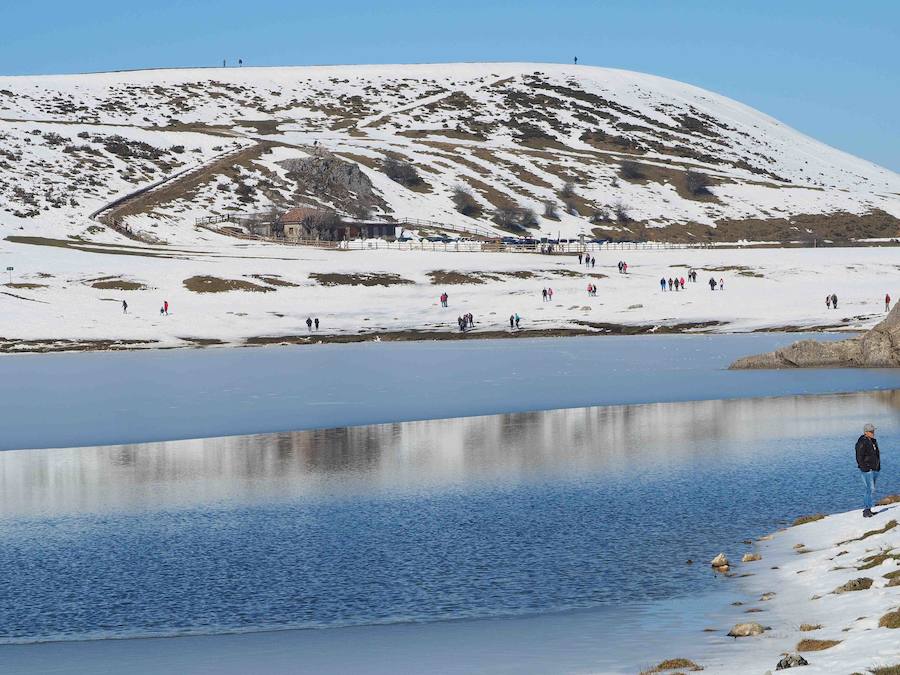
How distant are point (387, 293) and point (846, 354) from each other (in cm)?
4794

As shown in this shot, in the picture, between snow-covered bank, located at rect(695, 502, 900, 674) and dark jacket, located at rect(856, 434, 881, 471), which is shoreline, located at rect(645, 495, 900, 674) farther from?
dark jacket, located at rect(856, 434, 881, 471)

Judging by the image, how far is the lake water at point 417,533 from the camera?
17.1m

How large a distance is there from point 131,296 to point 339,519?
70.8 m

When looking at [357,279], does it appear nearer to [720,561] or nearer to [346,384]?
[346,384]

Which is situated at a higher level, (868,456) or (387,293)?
(387,293)

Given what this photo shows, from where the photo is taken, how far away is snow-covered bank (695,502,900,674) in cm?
1412

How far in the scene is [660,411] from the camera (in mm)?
42719

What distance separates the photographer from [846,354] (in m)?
56.6

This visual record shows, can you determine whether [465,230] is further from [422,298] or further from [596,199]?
[422,298]

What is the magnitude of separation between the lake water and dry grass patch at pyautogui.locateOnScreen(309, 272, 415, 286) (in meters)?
62.9

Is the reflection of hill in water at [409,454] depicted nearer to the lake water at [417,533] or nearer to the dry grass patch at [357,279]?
the lake water at [417,533]

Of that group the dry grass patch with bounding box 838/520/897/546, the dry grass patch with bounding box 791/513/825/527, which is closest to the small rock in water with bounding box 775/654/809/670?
the dry grass patch with bounding box 838/520/897/546

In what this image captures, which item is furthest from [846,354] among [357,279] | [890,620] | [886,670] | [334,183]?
[334,183]

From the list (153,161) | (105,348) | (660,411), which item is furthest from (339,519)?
(153,161)
